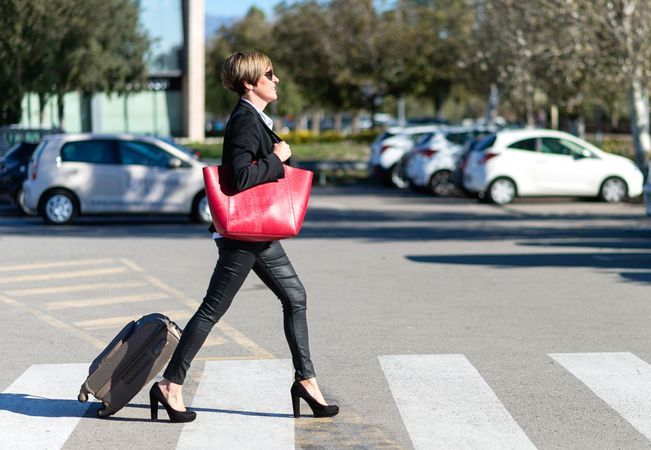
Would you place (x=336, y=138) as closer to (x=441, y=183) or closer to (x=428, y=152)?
(x=428, y=152)

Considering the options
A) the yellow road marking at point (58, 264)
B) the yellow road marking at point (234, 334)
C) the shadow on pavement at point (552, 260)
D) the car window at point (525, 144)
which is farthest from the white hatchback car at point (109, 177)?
the yellow road marking at point (234, 334)

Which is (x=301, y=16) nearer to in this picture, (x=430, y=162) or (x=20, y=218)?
(x=430, y=162)

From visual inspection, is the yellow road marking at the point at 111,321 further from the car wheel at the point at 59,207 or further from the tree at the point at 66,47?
the tree at the point at 66,47

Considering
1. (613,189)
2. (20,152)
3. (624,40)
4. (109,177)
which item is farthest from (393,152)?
(109,177)

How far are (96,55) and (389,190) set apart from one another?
12.9 m

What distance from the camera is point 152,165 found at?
20531mm

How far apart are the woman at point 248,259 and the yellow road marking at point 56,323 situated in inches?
99.7

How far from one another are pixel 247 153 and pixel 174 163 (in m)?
14.5

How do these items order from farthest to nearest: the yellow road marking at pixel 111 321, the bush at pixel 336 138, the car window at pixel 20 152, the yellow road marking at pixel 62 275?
the bush at pixel 336 138
the car window at pixel 20 152
the yellow road marking at pixel 62 275
the yellow road marking at pixel 111 321

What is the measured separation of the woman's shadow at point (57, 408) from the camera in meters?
6.56

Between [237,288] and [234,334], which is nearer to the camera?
[237,288]

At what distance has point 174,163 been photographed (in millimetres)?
20406

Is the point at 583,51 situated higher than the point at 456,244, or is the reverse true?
the point at 583,51

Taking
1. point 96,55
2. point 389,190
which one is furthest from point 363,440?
point 96,55
